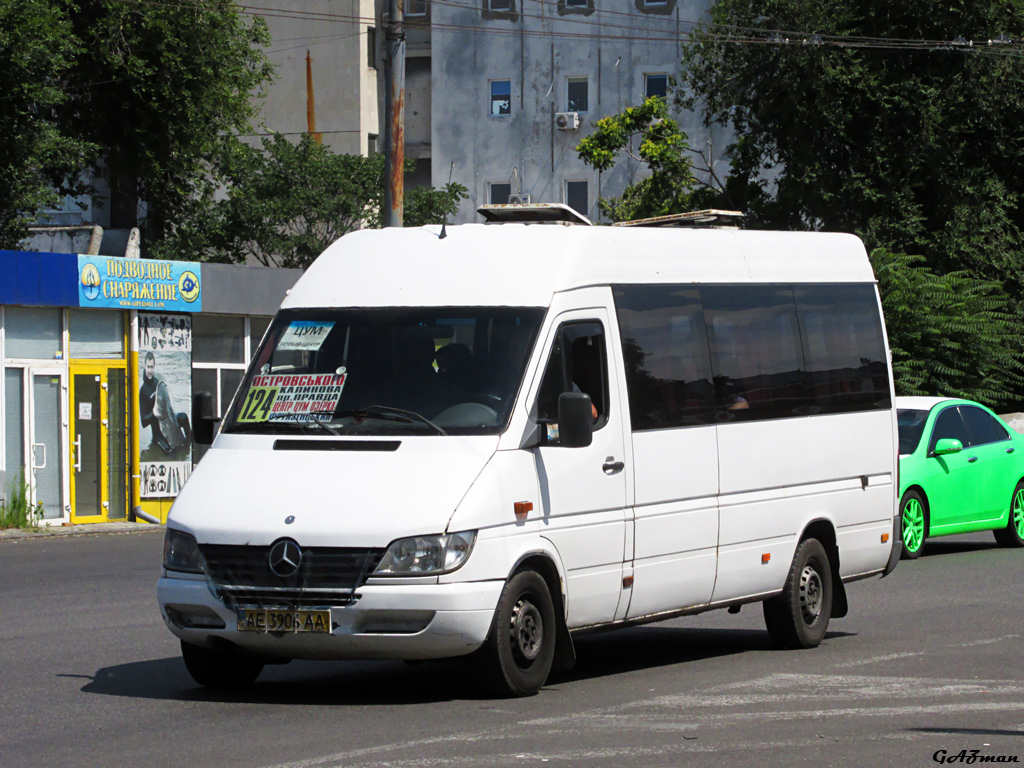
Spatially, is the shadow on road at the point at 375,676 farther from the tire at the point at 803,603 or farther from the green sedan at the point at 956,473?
the green sedan at the point at 956,473

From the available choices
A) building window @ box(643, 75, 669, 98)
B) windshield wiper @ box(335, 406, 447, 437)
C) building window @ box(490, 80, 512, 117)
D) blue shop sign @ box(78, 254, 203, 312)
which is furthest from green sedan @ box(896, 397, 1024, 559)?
building window @ box(490, 80, 512, 117)

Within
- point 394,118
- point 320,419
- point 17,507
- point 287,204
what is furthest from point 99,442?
point 287,204

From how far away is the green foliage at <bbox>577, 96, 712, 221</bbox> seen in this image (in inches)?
1884

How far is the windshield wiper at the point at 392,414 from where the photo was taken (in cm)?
889

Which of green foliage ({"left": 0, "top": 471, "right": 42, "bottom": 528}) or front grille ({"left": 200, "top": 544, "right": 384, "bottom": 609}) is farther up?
front grille ({"left": 200, "top": 544, "right": 384, "bottom": 609})

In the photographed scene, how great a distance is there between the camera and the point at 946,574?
643 inches

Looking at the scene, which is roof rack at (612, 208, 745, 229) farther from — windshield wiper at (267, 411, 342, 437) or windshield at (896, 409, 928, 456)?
windshield at (896, 409, 928, 456)

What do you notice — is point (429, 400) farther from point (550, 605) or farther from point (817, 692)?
point (817, 692)

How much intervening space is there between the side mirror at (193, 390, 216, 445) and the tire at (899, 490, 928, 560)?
9.59m

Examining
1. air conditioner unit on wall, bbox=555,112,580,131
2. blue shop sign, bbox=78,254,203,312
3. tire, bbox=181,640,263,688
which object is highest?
air conditioner unit on wall, bbox=555,112,580,131

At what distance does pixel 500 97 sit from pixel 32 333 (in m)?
38.6

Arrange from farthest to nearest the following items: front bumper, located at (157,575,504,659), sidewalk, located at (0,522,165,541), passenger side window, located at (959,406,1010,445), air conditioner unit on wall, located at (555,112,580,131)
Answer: air conditioner unit on wall, located at (555,112,580,131), sidewalk, located at (0,522,165,541), passenger side window, located at (959,406,1010,445), front bumper, located at (157,575,504,659)

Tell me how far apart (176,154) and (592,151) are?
613 inches

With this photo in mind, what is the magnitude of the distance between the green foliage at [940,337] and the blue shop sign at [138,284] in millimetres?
13035
